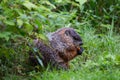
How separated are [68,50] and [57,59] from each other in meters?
0.21

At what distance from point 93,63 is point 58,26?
116cm

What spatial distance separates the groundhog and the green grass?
141mm

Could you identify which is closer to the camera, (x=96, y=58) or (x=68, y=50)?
(x=68, y=50)

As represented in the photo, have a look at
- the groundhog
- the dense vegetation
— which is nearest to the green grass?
the dense vegetation

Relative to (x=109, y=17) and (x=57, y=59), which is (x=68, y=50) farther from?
(x=109, y=17)

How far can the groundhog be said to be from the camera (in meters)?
4.61

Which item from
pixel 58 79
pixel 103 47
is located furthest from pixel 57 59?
pixel 103 47

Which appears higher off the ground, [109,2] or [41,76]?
[109,2]

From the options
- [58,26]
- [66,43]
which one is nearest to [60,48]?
[66,43]

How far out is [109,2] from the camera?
7.21 metres

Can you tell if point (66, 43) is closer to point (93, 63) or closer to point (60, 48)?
point (60, 48)

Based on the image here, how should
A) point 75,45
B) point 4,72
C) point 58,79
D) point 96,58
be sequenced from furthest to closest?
1. point 96,58
2. point 75,45
3. point 4,72
4. point 58,79

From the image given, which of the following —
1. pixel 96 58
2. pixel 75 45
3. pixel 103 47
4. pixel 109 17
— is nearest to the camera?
pixel 75 45

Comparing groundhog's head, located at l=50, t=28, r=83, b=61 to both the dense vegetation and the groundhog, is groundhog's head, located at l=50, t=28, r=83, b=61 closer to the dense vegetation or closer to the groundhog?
the groundhog
